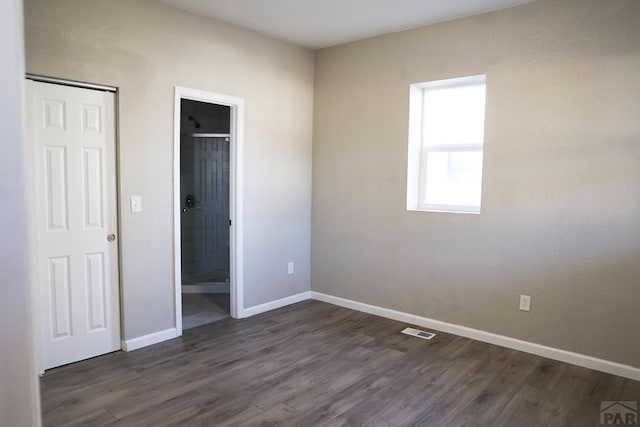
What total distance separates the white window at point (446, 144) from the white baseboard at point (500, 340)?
41.2 inches

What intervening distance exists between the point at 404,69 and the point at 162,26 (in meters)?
2.13

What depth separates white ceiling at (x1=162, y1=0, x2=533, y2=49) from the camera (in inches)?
131

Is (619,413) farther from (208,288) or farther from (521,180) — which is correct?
(208,288)

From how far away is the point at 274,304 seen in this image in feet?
14.6

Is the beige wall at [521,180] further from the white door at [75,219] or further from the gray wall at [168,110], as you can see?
the white door at [75,219]

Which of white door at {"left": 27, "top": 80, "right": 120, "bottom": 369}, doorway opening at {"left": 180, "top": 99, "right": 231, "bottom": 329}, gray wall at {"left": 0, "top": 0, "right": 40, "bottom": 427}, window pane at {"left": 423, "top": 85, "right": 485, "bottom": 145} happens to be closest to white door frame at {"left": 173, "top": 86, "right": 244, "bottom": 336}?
white door at {"left": 27, "top": 80, "right": 120, "bottom": 369}

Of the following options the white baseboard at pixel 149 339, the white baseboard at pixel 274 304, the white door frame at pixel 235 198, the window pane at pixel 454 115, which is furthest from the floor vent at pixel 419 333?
the white baseboard at pixel 149 339

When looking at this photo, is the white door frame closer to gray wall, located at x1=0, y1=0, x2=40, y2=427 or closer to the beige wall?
the beige wall

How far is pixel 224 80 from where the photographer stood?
384cm

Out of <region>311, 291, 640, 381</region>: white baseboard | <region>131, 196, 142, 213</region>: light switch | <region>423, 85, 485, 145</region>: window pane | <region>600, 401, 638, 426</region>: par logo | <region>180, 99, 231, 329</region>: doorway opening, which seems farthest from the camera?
<region>180, 99, 231, 329</region>: doorway opening

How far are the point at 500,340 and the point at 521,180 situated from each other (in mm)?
1324

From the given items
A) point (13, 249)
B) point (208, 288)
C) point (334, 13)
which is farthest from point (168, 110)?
point (13, 249)

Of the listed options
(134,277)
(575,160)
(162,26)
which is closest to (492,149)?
(575,160)

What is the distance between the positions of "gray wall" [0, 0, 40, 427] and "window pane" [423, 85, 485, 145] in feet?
11.5
